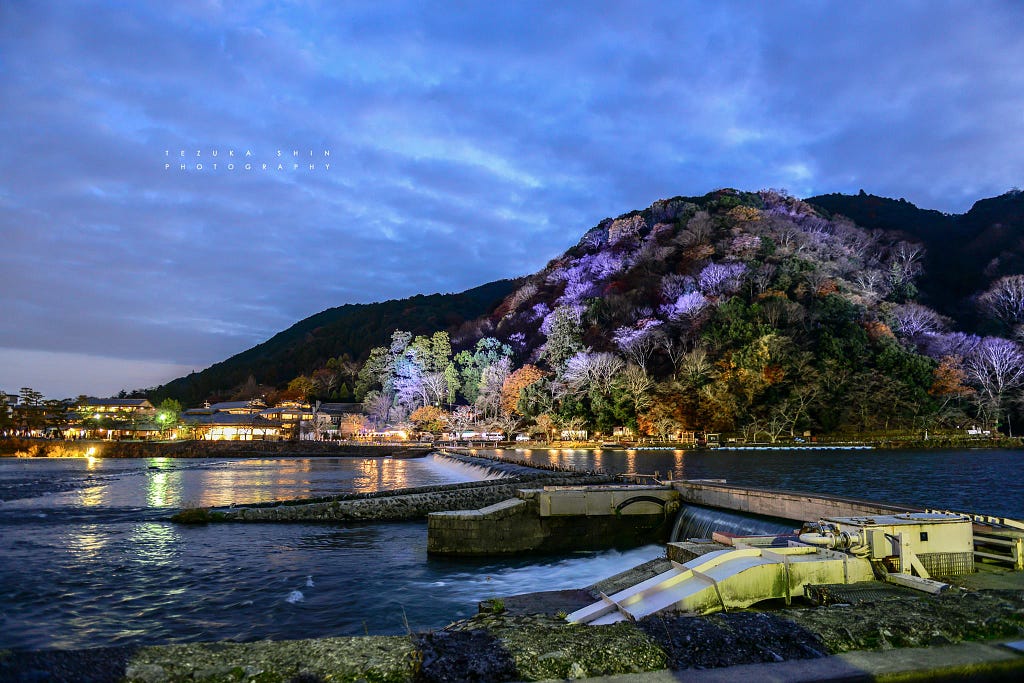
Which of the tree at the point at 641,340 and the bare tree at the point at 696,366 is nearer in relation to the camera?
the bare tree at the point at 696,366

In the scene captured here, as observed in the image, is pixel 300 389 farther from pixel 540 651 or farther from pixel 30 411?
pixel 540 651

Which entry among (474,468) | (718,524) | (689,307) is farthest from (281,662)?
(689,307)

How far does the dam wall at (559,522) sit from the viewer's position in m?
16.5

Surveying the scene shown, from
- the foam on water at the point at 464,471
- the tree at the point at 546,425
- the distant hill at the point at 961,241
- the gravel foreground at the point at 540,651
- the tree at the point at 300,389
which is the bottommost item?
the foam on water at the point at 464,471

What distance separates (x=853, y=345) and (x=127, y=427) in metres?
114

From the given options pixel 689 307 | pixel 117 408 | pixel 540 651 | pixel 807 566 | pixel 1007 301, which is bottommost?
pixel 807 566

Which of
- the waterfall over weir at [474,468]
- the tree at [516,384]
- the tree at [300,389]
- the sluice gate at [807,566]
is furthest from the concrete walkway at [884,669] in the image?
the tree at [300,389]

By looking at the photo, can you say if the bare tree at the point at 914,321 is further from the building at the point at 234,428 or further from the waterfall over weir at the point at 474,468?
the building at the point at 234,428

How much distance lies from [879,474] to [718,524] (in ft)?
94.5

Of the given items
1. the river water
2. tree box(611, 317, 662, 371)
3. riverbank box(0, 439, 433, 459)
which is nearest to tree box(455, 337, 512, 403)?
riverbank box(0, 439, 433, 459)

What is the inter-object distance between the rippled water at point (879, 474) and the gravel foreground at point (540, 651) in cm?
1742

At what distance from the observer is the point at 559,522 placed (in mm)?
17094

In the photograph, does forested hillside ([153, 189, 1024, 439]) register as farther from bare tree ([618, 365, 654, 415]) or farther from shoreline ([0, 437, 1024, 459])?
shoreline ([0, 437, 1024, 459])

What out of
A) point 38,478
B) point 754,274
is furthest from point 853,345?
point 38,478
